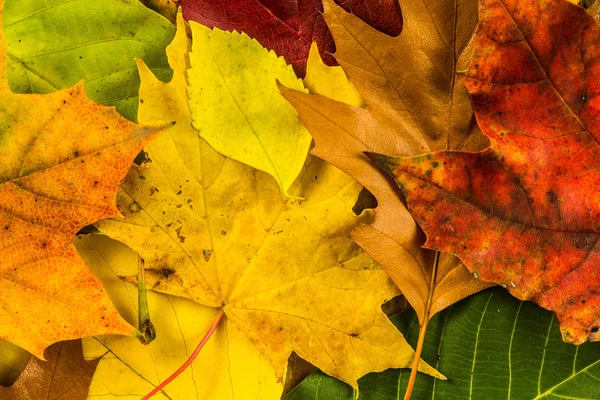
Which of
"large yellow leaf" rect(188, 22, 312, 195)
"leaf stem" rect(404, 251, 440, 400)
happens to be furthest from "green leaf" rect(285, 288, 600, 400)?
"large yellow leaf" rect(188, 22, 312, 195)

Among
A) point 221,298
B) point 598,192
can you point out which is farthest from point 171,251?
point 598,192

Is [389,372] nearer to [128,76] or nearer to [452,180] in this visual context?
[452,180]

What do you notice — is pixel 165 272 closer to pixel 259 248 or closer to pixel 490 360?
pixel 259 248

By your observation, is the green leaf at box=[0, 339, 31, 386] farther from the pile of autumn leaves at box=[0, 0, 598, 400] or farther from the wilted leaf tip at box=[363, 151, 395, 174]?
the wilted leaf tip at box=[363, 151, 395, 174]

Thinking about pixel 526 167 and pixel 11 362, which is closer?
pixel 526 167

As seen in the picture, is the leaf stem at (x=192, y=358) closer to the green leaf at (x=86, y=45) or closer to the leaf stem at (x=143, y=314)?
the leaf stem at (x=143, y=314)

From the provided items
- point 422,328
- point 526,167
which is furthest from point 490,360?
point 526,167
